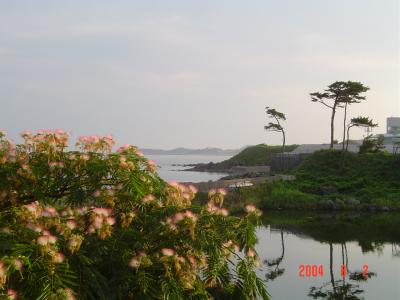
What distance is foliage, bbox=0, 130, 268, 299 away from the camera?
14.8ft

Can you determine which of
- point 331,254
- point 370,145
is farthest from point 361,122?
point 331,254

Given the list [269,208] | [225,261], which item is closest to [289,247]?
[269,208]

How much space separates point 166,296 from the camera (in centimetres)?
477

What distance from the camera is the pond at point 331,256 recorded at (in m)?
16.1

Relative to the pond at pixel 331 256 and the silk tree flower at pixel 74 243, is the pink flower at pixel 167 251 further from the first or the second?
the pond at pixel 331 256

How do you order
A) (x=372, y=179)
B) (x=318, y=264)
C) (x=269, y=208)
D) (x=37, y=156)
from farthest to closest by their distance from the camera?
(x=372, y=179)
(x=269, y=208)
(x=318, y=264)
(x=37, y=156)

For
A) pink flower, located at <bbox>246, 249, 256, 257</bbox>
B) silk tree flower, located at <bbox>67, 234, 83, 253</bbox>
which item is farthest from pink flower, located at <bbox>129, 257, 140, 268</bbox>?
pink flower, located at <bbox>246, 249, 256, 257</bbox>

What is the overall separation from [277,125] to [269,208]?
2838 cm

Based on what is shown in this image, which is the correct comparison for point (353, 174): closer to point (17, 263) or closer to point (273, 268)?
point (273, 268)

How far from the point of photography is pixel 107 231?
4.89 metres

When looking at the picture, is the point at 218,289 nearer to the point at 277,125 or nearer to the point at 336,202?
the point at 336,202
